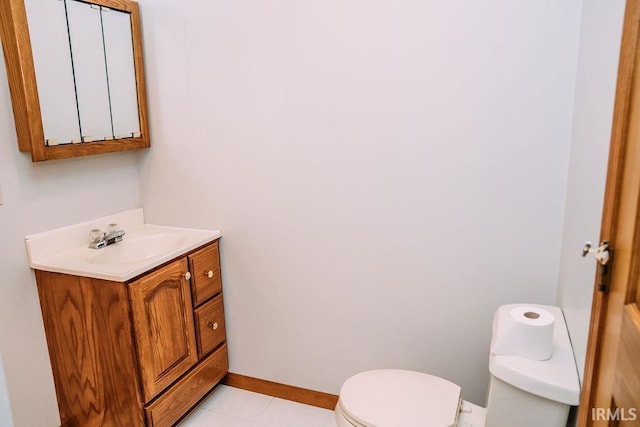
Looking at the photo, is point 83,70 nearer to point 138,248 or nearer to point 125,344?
point 138,248

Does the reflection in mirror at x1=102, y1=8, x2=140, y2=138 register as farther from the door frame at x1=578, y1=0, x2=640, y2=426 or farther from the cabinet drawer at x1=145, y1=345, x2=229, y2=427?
the door frame at x1=578, y1=0, x2=640, y2=426

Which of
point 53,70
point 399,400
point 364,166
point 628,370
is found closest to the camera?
point 628,370

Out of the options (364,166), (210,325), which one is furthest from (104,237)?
(364,166)

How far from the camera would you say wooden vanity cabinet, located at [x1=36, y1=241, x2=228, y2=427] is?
1649 mm

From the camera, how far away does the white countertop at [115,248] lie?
1651 mm

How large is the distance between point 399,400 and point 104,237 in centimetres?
141

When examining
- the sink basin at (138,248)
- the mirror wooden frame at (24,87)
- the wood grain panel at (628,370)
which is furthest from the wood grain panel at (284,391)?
the wood grain panel at (628,370)

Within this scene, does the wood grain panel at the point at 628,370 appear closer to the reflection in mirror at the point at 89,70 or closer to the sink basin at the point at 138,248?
the sink basin at the point at 138,248

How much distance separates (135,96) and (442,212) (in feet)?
4.80

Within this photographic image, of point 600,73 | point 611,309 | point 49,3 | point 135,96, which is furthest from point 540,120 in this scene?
point 49,3

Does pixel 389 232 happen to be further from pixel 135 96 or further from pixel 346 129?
pixel 135 96

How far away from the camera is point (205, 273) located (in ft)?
6.64

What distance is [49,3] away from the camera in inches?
63.9

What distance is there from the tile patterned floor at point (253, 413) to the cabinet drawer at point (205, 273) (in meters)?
0.53
